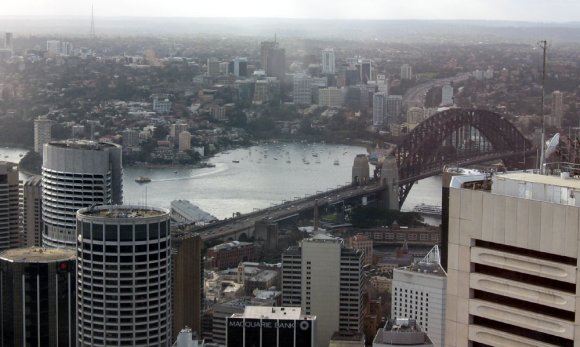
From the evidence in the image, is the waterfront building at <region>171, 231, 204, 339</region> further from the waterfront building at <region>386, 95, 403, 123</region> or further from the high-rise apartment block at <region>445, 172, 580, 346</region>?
the waterfront building at <region>386, 95, 403, 123</region>

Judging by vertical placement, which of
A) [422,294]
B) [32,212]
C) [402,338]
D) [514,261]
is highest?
[514,261]

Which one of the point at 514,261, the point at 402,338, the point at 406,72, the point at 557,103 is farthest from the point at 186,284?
the point at 406,72

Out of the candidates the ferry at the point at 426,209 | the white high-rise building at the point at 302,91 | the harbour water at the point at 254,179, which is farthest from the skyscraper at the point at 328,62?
the ferry at the point at 426,209

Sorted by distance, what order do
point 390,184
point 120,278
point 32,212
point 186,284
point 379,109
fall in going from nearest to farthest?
point 120,278 → point 186,284 → point 32,212 → point 390,184 → point 379,109

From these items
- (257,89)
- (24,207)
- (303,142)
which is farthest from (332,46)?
(24,207)

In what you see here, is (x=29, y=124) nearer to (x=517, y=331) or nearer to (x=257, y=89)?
(x=257, y=89)

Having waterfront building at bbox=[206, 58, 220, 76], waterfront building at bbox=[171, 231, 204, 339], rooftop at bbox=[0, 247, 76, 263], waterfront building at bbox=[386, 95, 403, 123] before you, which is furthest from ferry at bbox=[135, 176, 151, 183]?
waterfront building at bbox=[206, 58, 220, 76]

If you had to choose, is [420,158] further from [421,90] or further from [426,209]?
[421,90]
